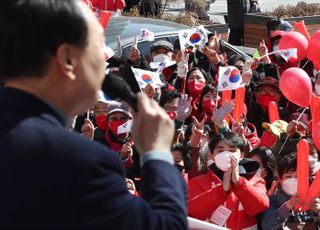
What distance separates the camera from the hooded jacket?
3.37 m

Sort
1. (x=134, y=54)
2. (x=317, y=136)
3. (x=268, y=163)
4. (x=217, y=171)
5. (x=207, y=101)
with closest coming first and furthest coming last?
(x=217, y=171)
(x=268, y=163)
(x=317, y=136)
(x=207, y=101)
(x=134, y=54)

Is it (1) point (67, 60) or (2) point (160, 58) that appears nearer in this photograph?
(1) point (67, 60)

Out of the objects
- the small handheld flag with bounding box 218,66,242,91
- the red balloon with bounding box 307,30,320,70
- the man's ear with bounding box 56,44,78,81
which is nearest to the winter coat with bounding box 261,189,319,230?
the small handheld flag with bounding box 218,66,242,91

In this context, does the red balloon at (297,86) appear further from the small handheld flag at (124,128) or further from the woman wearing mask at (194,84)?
the small handheld flag at (124,128)

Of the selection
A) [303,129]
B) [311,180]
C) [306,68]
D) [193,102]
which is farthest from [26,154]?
[306,68]

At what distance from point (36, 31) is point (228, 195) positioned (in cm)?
232

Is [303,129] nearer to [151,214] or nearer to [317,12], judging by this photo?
[151,214]

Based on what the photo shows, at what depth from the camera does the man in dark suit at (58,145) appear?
50.1 inches

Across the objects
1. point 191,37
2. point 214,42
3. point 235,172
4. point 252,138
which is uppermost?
point 191,37

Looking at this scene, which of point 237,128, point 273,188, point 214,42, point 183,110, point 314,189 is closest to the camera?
point 314,189

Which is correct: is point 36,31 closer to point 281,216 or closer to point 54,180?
point 54,180

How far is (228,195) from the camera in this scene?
3.45 metres

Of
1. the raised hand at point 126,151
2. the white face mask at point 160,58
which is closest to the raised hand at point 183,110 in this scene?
the raised hand at point 126,151

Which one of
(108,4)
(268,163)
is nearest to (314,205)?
(268,163)
